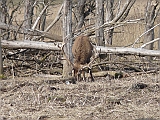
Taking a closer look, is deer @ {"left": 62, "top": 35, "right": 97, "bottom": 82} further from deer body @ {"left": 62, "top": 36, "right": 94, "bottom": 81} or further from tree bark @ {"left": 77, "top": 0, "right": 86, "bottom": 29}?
tree bark @ {"left": 77, "top": 0, "right": 86, "bottom": 29}

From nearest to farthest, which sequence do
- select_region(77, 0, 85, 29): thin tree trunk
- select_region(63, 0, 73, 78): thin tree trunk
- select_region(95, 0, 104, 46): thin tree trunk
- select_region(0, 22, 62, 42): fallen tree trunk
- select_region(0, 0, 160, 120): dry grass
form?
select_region(0, 0, 160, 120): dry grass → select_region(63, 0, 73, 78): thin tree trunk → select_region(0, 22, 62, 42): fallen tree trunk → select_region(95, 0, 104, 46): thin tree trunk → select_region(77, 0, 85, 29): thin tree trunk

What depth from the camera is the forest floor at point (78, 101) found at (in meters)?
6.38

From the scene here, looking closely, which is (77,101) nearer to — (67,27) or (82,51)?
(67,27)

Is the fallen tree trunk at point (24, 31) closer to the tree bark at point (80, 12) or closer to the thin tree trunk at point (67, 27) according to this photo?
the thin tree trunk at point (67, 27)

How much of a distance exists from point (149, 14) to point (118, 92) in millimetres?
7070

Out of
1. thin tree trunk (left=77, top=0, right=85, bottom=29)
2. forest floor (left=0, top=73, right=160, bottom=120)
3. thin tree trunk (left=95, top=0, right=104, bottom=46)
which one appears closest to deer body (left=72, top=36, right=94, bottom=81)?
thin tree trunk (left=95, top=0, right=104, bottom=46)

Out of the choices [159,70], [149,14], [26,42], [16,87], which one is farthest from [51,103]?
[149,14]

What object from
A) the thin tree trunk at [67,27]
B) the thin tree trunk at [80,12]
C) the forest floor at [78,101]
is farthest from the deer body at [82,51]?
the thin tree trunk at [80,12]

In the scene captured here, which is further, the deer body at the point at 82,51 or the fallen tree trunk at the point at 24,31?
the deer body at the point at 82,51

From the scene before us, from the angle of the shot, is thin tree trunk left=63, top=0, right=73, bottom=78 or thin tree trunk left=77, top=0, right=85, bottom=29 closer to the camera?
thin tree trunk left=63, top=0, right=73, bottom=78

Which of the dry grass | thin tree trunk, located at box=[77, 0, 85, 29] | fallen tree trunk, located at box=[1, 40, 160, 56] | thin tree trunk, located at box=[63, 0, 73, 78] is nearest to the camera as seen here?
the dry grass

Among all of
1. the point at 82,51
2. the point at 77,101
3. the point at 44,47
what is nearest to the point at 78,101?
the point at 77,101

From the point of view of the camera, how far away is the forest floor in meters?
6.38

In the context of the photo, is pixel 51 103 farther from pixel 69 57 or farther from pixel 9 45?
pixel 9 45
